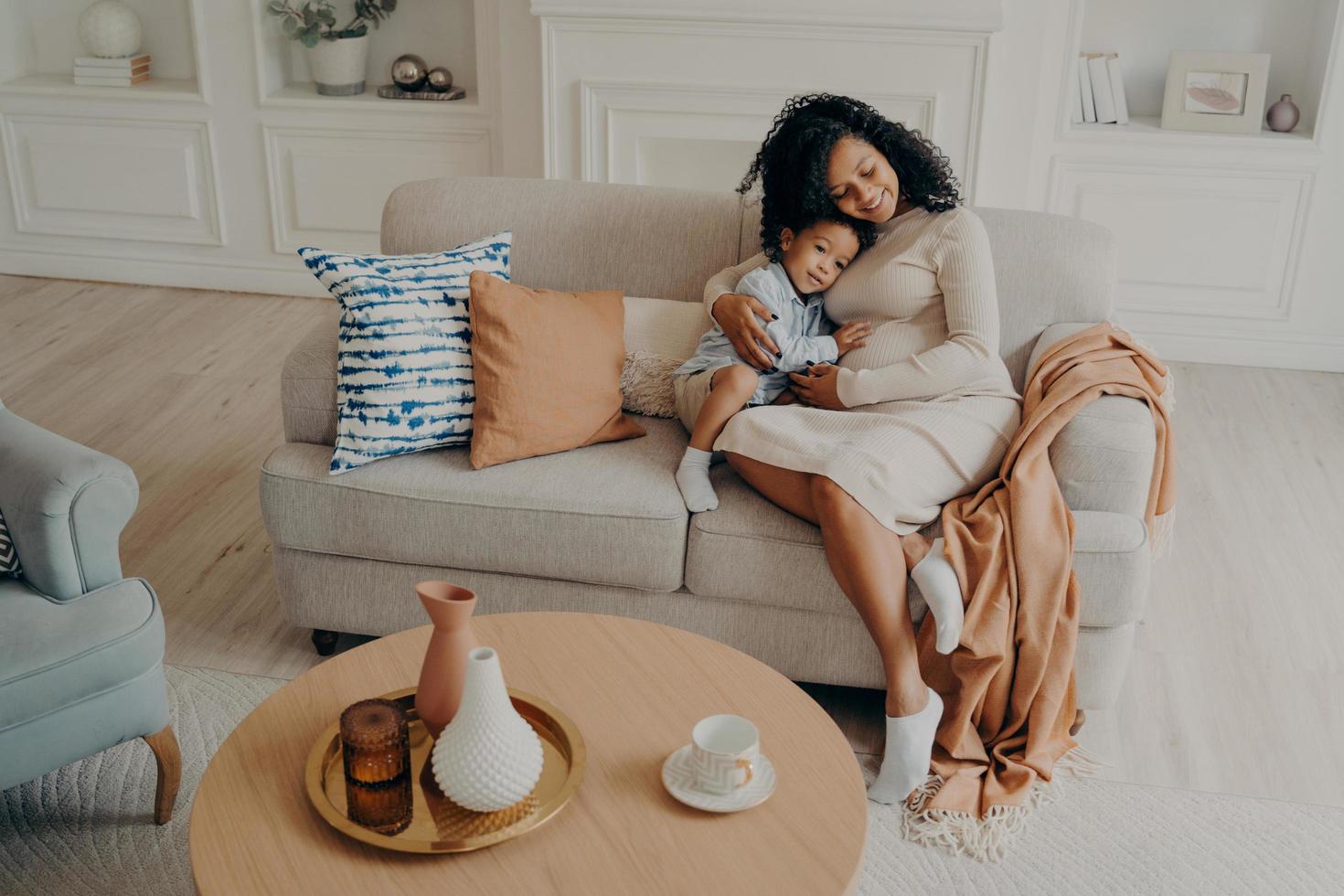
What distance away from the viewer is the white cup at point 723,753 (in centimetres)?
144

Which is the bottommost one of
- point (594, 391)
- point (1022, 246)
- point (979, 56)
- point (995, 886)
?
point (995, 886)

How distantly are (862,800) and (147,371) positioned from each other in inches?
118

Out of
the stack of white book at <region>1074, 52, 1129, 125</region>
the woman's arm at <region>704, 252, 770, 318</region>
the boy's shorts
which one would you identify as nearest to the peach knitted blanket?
the boy's shorts

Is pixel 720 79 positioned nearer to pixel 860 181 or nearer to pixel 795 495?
pixel 860 181

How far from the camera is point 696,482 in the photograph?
2.20 m

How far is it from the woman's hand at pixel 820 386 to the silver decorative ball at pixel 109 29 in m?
3.19

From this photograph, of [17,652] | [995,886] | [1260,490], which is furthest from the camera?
[1260,490]

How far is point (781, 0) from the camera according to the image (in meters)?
3.73

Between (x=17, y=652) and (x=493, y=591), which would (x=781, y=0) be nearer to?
(x=493, y=591)

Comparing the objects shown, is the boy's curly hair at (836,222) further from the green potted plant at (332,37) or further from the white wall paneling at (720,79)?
the green potted plant at (332,37)

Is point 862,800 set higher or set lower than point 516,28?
lower

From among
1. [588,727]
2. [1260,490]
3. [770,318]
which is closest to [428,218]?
[770,318]

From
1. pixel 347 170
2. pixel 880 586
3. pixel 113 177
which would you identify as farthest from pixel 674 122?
pixel 880 586

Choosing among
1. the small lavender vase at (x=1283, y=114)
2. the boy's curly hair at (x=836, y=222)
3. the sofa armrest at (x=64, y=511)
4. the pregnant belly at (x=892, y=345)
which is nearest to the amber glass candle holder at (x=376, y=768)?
the sofa armrest at (x=64, y=511)
